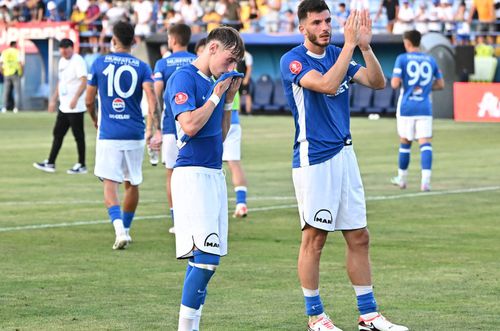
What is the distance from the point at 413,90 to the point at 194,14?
88.1 ft

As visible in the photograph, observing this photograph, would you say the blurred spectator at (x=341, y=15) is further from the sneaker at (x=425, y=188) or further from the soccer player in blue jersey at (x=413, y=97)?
the sneaker at (x=425, y=188)

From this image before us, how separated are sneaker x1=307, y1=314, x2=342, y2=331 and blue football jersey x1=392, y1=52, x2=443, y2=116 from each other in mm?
11049

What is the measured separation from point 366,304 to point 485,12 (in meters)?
32.7

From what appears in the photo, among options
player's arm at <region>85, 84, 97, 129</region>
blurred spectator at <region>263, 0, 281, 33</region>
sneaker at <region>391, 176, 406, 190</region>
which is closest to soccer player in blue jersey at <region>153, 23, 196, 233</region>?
player's arm at <region>85, 84, 97, 129</region>

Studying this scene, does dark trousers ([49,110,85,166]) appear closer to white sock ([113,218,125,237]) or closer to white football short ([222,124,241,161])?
white football short ([222,124,241,161])

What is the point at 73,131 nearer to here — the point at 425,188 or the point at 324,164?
the point at 425,188

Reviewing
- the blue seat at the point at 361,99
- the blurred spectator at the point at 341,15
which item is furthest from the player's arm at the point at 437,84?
the blue seat at the point at 361,99

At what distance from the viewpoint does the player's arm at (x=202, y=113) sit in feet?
25.5

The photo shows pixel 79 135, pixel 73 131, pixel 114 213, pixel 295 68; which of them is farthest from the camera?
pixel 73 131

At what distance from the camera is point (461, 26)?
4072 centimetres

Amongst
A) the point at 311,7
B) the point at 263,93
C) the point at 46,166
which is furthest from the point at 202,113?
the point at 263,93

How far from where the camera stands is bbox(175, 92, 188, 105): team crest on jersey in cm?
782

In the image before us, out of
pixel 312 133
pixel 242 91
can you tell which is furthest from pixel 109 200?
pixel 242 91

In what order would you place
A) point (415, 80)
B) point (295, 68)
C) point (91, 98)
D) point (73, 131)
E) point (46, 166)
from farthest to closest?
point (73, 131) → point (46, 166) → point (415, 80) → point (91, 98) → point (295, 68)
